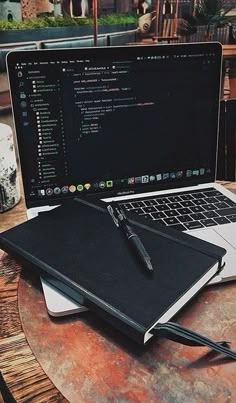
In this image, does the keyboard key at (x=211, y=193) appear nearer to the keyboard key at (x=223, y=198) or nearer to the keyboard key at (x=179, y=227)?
the keyboard key at (x=223, y=198)

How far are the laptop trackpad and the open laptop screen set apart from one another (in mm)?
166

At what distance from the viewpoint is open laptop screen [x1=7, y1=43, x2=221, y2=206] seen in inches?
24.1

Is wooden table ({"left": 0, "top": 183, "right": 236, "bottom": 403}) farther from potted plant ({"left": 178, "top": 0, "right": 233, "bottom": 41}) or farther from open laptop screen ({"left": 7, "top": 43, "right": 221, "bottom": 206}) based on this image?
potted plant ({"left": 178, "top": 0, "right": 233, "bottom": 41})

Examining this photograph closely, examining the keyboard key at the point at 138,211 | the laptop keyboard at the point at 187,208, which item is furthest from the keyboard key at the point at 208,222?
the keyboard key at the point at 138,211

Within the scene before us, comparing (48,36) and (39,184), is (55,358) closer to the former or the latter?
(39,184)

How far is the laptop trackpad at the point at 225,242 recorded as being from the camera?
1.61 feet

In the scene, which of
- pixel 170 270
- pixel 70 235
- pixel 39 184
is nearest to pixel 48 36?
pixel 39 184

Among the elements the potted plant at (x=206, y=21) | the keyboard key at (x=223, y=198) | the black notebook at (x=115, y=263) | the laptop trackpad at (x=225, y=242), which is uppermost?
the potted plant at (x=206, y=21)

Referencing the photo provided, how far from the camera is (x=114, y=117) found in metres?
0.66

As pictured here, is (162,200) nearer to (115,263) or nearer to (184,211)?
(184,211)

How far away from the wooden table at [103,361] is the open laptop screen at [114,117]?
26 centimetres

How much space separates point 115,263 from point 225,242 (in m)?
0.19

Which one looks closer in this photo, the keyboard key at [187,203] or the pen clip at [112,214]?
the pen clip at [112,214]

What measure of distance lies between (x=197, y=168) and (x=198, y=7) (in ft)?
6.11
